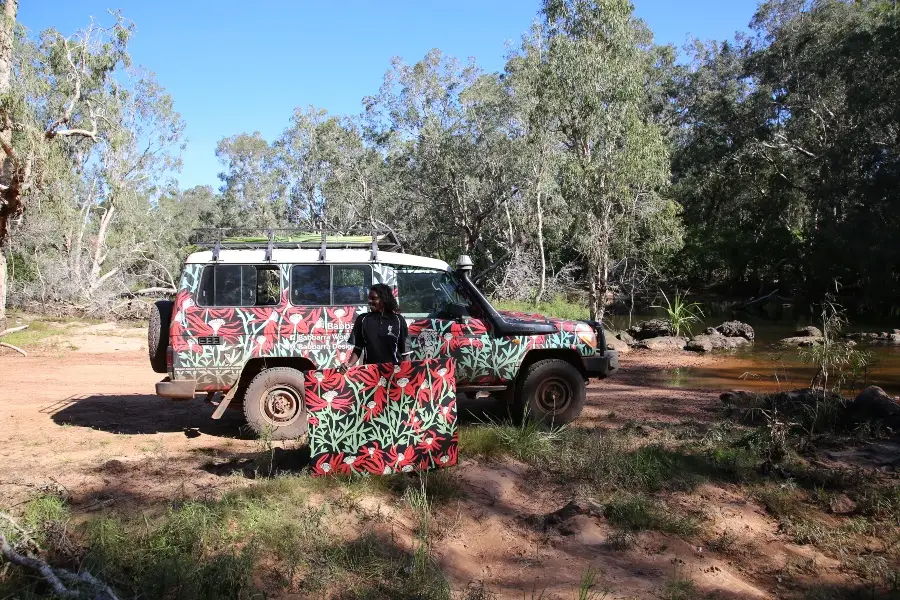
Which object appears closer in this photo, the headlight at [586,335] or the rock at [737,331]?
the headlight at [586,335]

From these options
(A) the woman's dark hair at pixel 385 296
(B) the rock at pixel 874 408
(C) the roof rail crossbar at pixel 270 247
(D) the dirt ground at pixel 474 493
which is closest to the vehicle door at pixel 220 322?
(C) the roof rail crossbar at pixel 270 247

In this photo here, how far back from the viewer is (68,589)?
12.2ft

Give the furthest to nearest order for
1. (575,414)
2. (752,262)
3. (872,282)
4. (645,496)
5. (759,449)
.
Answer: (752,262)
(872,282)
(575,414)
(759,449)
(645,496)

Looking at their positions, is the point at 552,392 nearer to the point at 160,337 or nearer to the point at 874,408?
the point at 874,408

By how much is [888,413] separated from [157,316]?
841 cm

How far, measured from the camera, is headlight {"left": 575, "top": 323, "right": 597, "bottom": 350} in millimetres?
7910

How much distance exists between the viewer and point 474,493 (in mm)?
5801

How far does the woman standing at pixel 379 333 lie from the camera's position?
19.9ft

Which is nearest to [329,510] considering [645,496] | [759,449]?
[645,496]

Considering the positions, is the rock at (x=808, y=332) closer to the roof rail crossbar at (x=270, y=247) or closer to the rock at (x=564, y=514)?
the rock at (x=564, y=514)

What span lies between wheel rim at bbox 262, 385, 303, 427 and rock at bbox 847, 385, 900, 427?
653cm

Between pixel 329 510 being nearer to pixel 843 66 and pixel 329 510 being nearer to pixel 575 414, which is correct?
pixel 575 414

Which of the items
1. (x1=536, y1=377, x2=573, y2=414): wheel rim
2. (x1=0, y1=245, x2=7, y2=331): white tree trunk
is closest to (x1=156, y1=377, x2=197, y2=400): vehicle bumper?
(x1=536, y1=377, x2=573, y2=414): wheel rim

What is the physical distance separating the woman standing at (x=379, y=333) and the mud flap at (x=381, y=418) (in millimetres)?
504
